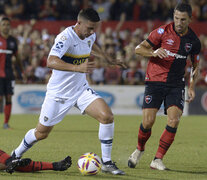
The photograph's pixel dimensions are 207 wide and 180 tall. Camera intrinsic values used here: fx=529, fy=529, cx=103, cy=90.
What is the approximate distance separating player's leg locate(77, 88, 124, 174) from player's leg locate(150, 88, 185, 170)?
0.77 m

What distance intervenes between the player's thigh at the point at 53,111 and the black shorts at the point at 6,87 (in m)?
5.96

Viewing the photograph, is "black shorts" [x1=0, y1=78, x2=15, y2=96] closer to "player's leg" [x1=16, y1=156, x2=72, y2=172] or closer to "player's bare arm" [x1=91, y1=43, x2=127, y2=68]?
"player's bare arm" [x1=91, y1=43, x2=127, y2=68]

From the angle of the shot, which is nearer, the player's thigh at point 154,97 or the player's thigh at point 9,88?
the player's thigh at point 154,97

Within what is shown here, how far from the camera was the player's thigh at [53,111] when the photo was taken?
22.3 ft

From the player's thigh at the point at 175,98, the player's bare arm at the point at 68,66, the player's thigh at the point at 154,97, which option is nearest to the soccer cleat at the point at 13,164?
the player's bare arm at the point at 68,66

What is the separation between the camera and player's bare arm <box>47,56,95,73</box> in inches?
240

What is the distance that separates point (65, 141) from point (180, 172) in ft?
12.9

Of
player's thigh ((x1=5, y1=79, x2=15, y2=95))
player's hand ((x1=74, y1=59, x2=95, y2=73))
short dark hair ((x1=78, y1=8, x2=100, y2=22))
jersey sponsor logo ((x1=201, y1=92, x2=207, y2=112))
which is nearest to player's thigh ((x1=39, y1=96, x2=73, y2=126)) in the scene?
player's hand ((x1=74, y1=59, x2=95, y2=73))

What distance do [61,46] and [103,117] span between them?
1.04m

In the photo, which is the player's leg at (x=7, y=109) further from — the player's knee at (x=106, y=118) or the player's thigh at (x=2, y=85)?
the player's knee at (x=106, y=118)

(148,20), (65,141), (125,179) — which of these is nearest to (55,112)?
(125,179)

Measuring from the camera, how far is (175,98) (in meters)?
7.45

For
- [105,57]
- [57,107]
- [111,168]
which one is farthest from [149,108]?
[57,107]

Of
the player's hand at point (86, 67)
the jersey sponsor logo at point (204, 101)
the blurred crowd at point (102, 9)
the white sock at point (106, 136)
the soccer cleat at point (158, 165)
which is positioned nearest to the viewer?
the player's hand at point (86, 67)
